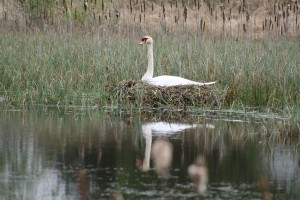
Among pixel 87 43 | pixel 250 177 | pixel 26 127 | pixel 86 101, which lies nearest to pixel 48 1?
pixel 87 43

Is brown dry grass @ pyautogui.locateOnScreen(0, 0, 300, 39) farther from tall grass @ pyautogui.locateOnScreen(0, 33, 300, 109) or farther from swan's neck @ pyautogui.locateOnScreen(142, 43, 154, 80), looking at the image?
swan's neck @ pyautogui.locateOnScreen(142, 43, 154, 80)

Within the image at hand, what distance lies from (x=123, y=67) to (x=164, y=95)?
1.40 metres

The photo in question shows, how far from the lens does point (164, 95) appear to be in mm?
12859

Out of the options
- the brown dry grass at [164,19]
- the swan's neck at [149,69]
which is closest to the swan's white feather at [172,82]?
the swan's neck at [149,69]

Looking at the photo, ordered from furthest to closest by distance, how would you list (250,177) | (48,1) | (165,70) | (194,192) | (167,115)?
1. (48,1)
2. (165,70)
3. (167,115)
4. (250,177)
5. (194,192)

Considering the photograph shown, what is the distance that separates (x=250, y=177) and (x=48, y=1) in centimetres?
1407

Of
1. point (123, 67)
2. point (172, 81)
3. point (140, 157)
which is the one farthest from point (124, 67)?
point (140, 157)

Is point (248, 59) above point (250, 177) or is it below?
above

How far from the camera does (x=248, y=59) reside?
14.0m

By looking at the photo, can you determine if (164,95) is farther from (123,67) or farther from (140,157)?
(140,157)

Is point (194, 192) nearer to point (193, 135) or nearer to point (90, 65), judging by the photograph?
point (193, 135)

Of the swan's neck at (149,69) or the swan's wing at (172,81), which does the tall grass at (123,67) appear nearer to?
the swan's neck at (149,69)

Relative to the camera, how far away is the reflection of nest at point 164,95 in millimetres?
12742

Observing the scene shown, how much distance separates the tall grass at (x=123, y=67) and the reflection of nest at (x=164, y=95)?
0.89ft
